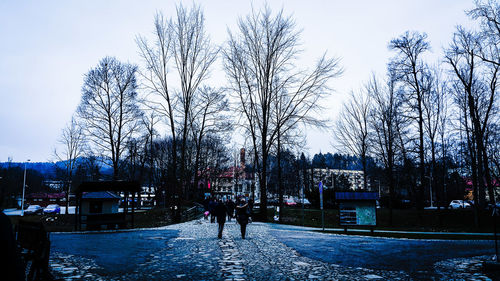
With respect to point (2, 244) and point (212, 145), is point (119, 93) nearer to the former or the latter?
point (212, 145)

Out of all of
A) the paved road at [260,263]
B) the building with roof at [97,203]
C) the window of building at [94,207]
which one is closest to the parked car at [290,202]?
the building with roof at [97,203]

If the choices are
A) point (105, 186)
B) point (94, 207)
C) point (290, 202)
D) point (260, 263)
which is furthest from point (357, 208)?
point (290, 202)

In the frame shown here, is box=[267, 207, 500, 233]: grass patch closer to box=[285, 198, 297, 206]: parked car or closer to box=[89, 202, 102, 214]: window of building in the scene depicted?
box=[89, 202, 102, 214]: window of building

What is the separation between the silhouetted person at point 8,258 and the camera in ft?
7.72

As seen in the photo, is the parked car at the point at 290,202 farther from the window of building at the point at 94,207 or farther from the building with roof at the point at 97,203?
the window of building at the point at 94,207

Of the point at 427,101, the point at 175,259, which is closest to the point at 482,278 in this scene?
the point at 175,259

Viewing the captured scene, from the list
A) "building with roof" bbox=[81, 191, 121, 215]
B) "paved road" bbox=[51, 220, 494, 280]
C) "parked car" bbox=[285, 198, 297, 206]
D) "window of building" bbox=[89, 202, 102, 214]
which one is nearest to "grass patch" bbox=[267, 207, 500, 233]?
"building with roof" bbox=[81, 191, 121, 215]

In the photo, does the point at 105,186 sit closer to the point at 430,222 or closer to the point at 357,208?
the point at 357,208

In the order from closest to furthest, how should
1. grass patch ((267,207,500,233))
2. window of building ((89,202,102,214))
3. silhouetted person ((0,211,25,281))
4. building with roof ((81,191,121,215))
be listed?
silhouetted person ((0,211,25,281)) → grass patch ((267,207,500,233)) → building with roof ((81,191,121,215)) → window of building ((89,202,102,214))

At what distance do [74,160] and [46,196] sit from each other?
52.9 metres

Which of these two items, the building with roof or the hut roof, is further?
the building with roof

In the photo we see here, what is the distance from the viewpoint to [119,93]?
113 ft

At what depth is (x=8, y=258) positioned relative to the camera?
2.39 m

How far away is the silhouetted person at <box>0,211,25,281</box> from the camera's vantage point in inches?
92.6
